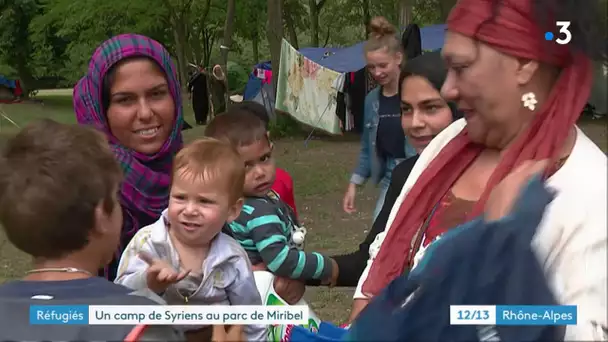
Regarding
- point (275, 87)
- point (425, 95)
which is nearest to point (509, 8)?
point (425, 95)

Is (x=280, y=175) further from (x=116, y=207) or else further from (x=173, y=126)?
(x=116, y=207)

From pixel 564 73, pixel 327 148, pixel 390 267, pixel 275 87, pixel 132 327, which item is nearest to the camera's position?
pixel 132 327

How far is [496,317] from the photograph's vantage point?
152 cm

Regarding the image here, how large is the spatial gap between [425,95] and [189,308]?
1.35 metres

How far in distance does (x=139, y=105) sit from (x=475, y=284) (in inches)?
58.8

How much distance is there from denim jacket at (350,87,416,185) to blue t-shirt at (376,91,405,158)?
0.04 meters

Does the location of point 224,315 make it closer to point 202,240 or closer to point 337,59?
point 202,240

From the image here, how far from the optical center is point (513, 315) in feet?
4.92

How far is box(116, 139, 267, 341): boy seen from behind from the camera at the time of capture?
2.21 m

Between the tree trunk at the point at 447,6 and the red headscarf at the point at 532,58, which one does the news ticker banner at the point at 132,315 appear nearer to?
the red headscarf at the point at 532,58

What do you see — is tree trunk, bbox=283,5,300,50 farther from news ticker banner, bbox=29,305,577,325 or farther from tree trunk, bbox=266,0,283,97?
news ticker banner, bbox=29,305,577,325

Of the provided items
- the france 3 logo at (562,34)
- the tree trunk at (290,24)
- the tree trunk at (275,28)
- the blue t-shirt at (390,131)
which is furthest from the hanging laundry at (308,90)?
the france 3 logo at (562,34)

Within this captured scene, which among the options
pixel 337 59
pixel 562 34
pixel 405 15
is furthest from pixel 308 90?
pixel 562 34

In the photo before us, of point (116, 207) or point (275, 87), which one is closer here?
point (116, 207)
